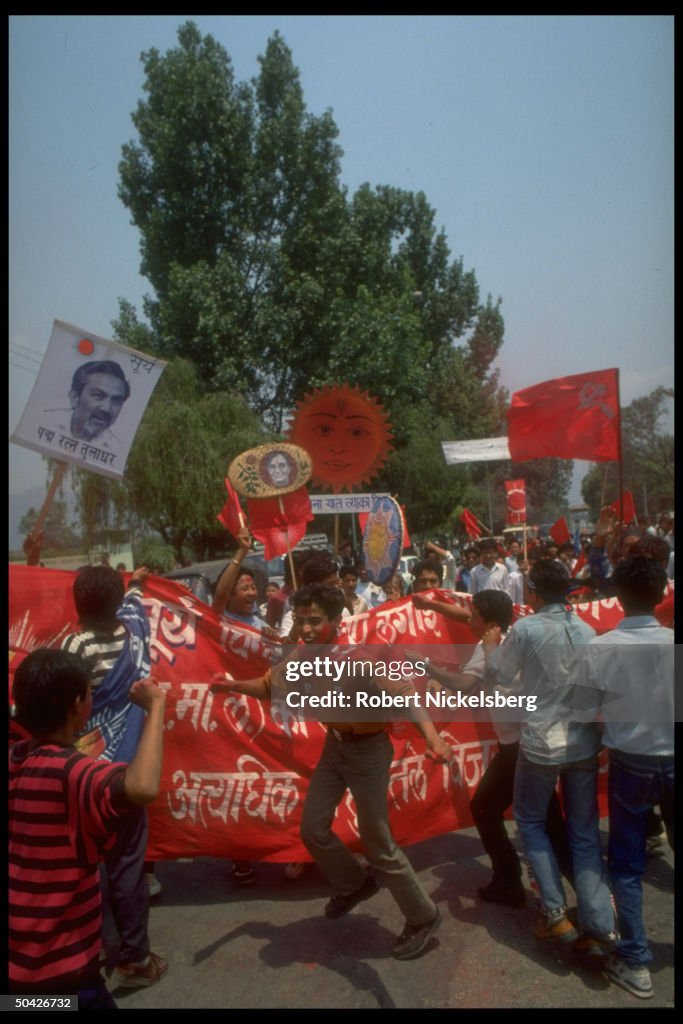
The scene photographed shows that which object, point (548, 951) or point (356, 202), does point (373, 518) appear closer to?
point (548, 951)

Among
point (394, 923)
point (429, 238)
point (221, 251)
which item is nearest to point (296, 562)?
point (394, 923)

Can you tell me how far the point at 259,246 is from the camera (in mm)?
23031

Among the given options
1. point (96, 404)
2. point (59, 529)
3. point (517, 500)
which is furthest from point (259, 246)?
point (96, 404)

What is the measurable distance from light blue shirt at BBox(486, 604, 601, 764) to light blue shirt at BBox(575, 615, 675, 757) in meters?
0.11

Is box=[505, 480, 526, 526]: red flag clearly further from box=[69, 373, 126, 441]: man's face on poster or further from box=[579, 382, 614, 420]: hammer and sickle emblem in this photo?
box=[69, 373, 126, 441]: man's face on poster

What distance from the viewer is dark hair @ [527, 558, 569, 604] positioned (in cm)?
335

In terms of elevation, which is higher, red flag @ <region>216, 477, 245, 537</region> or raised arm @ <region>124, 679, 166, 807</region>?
red flag @ <region>216, 477, 245, 537</region>

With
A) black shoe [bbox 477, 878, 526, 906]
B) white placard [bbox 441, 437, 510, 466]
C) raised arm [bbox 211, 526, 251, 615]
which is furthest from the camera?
white placard [bbox 441, 437, 510, 466]

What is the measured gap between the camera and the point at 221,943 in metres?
3.38

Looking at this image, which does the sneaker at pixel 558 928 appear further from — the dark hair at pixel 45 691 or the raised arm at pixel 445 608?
the dark hair at pixel 45 691

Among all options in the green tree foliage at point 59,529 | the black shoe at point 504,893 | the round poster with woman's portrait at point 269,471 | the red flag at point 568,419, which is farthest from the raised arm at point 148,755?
the green tree foliage at point 59,529

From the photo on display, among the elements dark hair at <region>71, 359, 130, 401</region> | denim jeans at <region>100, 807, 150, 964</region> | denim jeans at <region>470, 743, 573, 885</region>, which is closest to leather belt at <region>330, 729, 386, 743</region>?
denim jeans at <region>470, 743, 573, 885</region>

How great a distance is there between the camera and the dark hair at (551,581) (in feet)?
11.0

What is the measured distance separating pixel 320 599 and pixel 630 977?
185 cm
